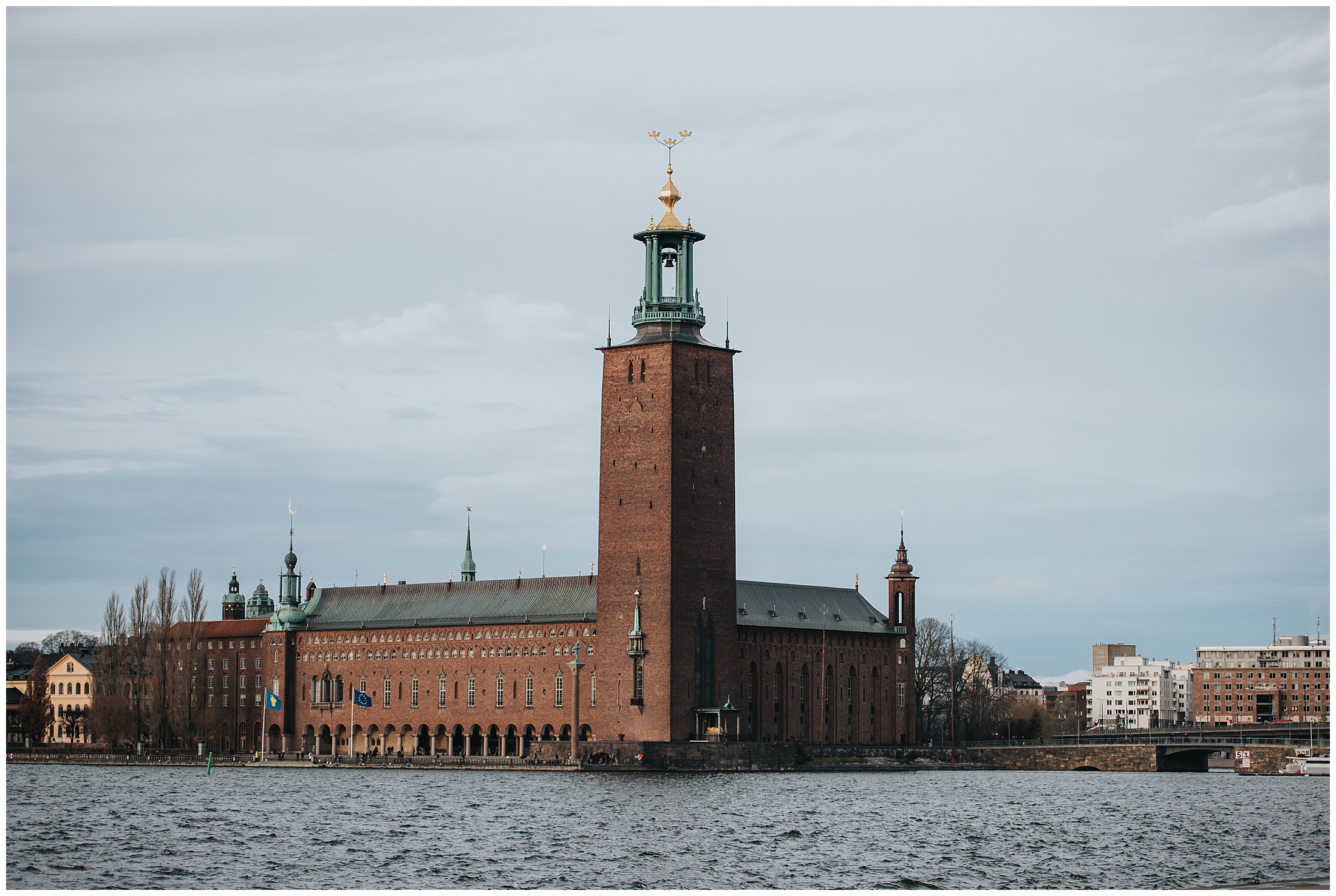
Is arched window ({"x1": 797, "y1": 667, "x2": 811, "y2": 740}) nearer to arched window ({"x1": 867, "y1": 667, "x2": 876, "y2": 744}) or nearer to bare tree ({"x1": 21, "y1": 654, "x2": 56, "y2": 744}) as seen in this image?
arched window ({"x1": 867, "y1": 667, "x2": 876, "y2": 744})

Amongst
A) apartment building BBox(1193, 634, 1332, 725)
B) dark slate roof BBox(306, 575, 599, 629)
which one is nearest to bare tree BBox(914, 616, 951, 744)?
dark slate roof BBox(306, 575, 599, 629)

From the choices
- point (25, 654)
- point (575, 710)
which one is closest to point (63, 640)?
point (25, 654)

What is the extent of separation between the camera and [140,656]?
349 ft

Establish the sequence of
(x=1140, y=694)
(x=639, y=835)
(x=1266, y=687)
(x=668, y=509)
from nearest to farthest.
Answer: (x=639, y=835), (x=668, y=509), (x=1266, y=687), (x=1140, y=694)

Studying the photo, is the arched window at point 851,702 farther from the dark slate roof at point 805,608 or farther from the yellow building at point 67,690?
the yellow building at point 67,690

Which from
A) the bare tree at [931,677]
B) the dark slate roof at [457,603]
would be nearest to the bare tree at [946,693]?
the bare tree at [931,677]

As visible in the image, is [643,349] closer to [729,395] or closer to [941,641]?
[729,395]

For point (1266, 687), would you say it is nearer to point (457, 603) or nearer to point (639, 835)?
point (457, 603)

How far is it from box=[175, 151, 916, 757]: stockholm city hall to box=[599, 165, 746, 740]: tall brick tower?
90 mm

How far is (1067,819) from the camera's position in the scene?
5975 cm

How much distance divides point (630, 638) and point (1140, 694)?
11053 cm

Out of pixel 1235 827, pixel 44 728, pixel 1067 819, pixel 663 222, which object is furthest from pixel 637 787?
pixel 44 728

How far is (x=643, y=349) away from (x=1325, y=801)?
38.2m

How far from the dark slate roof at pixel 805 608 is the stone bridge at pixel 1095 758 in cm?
964
